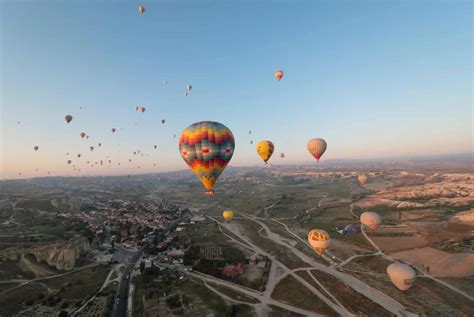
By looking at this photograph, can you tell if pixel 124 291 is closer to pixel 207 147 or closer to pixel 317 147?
pixel 207 147

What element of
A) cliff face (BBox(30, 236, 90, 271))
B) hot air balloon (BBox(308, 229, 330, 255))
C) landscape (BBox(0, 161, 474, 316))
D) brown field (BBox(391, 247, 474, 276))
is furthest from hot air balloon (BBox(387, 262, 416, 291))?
cliff face (BBox(30, 236, 90, 271))

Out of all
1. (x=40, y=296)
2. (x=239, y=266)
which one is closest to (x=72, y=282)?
(x=40, y=296)

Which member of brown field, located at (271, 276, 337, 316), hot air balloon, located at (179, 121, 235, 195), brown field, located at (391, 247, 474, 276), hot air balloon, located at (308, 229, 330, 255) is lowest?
brown field, located at (391, 247, 474, 276)

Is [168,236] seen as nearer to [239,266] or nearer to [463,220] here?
[239,266]

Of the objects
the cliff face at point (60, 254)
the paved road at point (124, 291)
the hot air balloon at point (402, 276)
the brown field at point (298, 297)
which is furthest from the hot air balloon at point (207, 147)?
the cliff face at point (60, 254)

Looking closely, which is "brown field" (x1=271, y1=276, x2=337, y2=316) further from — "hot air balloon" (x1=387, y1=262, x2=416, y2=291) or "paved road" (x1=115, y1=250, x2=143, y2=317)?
"paved road" (x1=115, y1=250, x2=143, y2=317)

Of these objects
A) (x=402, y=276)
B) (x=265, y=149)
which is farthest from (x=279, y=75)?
(x=402, y=276)

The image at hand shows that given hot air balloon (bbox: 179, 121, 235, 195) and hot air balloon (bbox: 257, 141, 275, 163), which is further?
hot air balloon (bbox: 257, 141, 275, 163)

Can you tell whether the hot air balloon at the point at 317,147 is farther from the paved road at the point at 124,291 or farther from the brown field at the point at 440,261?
the paved road at the point at 124,291
